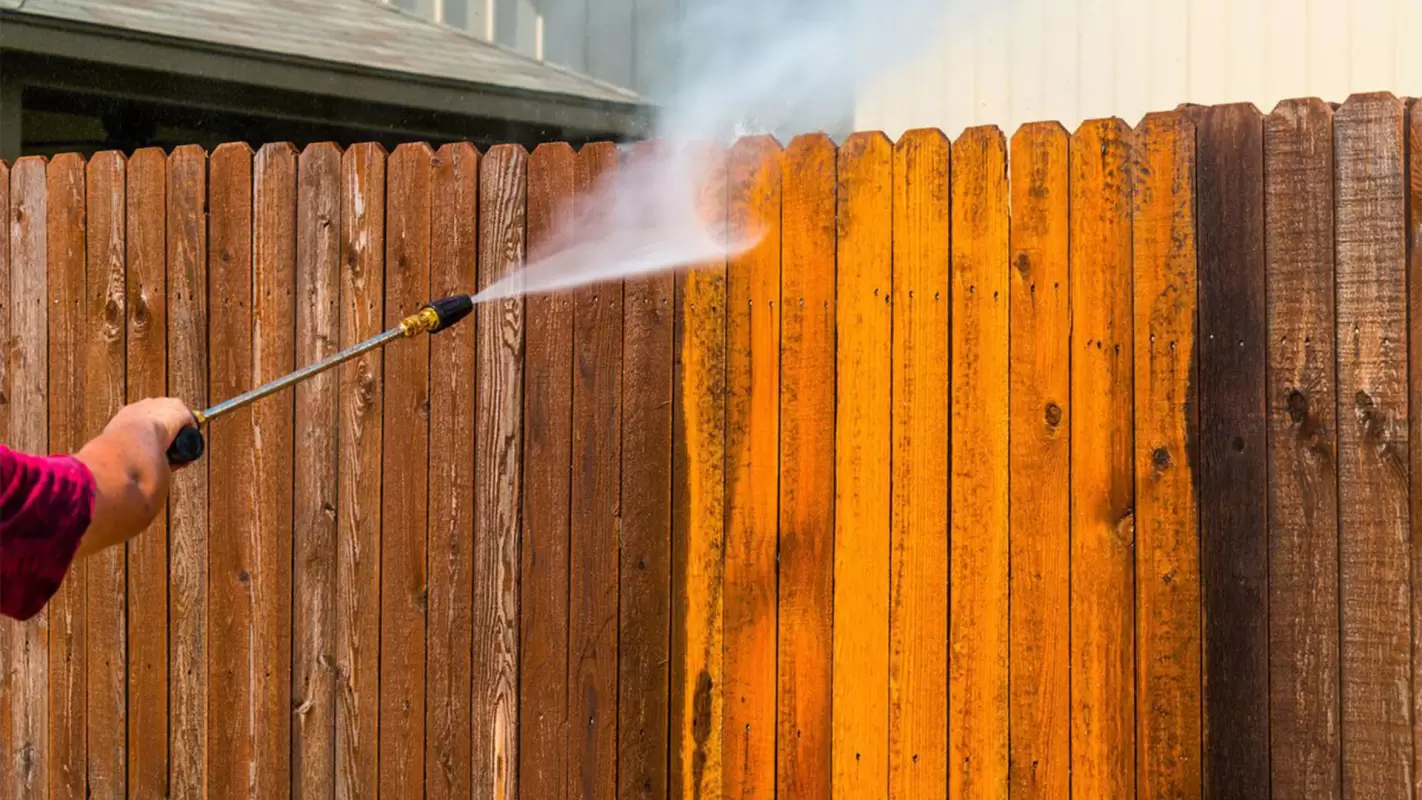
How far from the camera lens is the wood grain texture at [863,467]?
3889mm

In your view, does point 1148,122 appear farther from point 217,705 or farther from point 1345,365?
point 217,705

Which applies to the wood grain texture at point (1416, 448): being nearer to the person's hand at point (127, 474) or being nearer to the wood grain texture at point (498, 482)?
the wood grain texture at point (498, 482)

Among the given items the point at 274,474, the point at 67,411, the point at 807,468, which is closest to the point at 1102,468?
the point at 807,468

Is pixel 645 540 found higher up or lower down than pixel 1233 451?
lower down

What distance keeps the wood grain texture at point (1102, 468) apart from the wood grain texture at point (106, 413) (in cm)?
315

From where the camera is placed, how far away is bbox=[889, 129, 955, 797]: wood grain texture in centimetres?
382

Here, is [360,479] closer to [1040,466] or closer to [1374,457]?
[1040,466]

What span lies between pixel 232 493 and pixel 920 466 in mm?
2267

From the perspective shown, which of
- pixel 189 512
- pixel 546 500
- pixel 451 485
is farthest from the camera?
pixel 189 512

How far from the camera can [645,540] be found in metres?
4.17

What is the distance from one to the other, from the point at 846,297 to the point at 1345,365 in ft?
4.05

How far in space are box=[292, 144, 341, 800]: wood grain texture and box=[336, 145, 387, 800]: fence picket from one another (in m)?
0.03

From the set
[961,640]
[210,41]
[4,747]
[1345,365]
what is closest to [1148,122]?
[1345,365]

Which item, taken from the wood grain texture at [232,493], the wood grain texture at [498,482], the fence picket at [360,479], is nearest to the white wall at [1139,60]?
the wood grain texture at [498,482]
